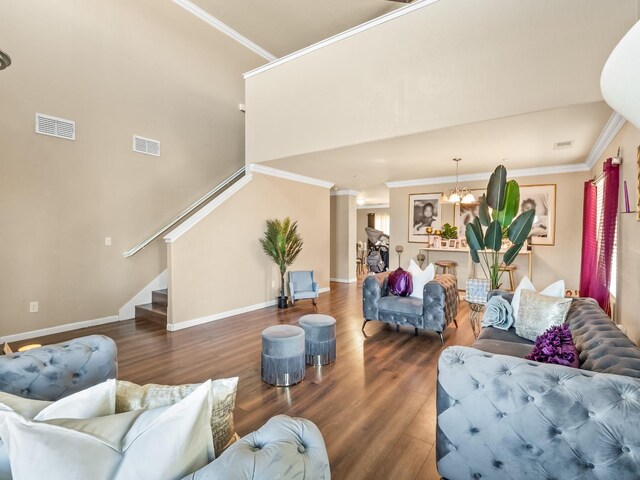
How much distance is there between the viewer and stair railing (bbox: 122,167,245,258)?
→ 17.5ft

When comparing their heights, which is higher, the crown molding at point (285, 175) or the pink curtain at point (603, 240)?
the crown molding at point (285, 175)

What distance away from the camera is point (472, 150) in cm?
473

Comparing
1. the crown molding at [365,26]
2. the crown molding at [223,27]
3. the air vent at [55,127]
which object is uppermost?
the crown molding at [223,27]

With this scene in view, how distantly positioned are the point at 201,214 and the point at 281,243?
155 cm

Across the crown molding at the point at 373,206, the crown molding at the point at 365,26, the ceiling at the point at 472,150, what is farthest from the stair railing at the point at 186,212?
the crown molding at the point at 373,206

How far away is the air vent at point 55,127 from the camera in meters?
4.36

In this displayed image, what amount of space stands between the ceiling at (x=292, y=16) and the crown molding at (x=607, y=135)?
4.48 meters

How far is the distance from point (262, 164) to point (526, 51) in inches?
160

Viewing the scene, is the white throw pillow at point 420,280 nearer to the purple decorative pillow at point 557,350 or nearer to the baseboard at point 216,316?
the purple decorative pillow at point 557,350

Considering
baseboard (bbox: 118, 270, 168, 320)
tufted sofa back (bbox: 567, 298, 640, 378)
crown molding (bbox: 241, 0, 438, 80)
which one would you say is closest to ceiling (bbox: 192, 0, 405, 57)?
crown molding (bbox: 241, 0, 438, 80)

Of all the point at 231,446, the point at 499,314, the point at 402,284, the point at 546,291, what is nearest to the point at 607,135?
the point at 546,291

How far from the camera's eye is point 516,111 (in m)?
3.25

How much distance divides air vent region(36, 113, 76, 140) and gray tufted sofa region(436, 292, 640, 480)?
5.66 meters

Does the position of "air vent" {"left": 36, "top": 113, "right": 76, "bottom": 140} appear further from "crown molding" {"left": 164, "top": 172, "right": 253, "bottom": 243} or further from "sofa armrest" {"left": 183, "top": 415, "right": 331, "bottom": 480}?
"sofa armrest" {"left": 183, "top": 415, "right": 331, "bottom": 480}
